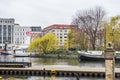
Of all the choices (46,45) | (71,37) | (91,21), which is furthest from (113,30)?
(46,45)

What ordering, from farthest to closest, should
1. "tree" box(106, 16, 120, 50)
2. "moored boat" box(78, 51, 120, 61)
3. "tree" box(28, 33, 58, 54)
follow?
"tree" box(28, 33, 58, 54) < "tree" box(106, 16, 120, 50) < "moored boat" box(78, 51, 120, 61)

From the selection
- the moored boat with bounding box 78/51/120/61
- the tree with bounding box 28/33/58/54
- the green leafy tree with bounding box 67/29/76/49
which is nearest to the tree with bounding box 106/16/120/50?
the moored boat with bounding box 78/51/120/61

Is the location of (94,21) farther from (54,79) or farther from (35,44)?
(54,79)

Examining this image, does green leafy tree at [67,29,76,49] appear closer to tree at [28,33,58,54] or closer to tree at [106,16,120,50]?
tree at [28,33,58,54]

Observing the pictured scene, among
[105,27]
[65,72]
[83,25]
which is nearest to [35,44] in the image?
[83,25]

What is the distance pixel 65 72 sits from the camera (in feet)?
155

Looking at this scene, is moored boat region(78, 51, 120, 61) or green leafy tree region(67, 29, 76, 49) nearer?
moored boat region(78, 51, 120, 61)

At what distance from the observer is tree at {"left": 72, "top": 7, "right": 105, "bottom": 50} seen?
9986 cm

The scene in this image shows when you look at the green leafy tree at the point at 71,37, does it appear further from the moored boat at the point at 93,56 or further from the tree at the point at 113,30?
the tree at the point at 113,30

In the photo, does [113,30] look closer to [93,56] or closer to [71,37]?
[93,56]

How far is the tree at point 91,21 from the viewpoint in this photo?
99.9 m

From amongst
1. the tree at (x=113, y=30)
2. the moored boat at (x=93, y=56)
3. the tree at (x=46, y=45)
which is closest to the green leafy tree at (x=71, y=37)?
the tree at (x=46, y=45)

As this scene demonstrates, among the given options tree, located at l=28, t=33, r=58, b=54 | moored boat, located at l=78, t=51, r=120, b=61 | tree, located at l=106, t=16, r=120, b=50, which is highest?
tree, located at l=106, t=16, r=120, b=50

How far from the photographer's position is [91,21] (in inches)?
3937
